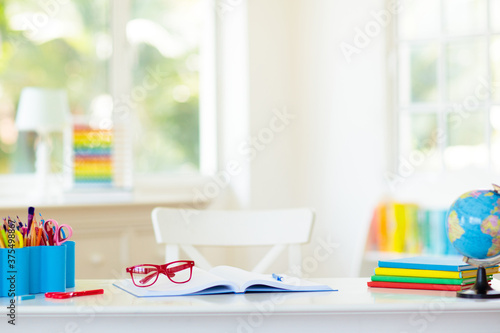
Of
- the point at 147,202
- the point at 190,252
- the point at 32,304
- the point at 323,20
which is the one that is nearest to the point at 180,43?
the point at 323,20

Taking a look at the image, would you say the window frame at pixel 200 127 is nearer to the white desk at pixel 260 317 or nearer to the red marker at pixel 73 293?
the red marker at pixel 73 293

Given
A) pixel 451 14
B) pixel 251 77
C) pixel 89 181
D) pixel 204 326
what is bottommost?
pixel 204 326

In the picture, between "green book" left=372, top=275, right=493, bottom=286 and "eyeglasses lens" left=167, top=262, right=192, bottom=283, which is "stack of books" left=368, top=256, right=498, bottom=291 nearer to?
"green book" left=372, top=275, right=493, bottom=286

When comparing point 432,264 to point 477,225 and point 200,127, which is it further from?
point 200,127

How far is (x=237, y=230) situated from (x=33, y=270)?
0.87 metres

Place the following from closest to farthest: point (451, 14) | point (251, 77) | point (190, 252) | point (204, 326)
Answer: point (204, 326) → point (190, 252) → point (451, 14) → point (251, 77)

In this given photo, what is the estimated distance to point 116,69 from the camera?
3998 millimetres

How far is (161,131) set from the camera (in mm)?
4281

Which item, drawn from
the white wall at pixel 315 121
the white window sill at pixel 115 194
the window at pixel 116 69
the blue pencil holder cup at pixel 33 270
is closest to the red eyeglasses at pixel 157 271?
the blue pencil holder cup at pixel 33 270

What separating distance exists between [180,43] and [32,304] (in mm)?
3129

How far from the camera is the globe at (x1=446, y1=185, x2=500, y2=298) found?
1428 millimetres

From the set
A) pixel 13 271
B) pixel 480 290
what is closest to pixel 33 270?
pixel 13 271

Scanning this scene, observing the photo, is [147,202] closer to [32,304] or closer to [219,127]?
[219,127]

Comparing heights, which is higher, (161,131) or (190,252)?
(161,131)
